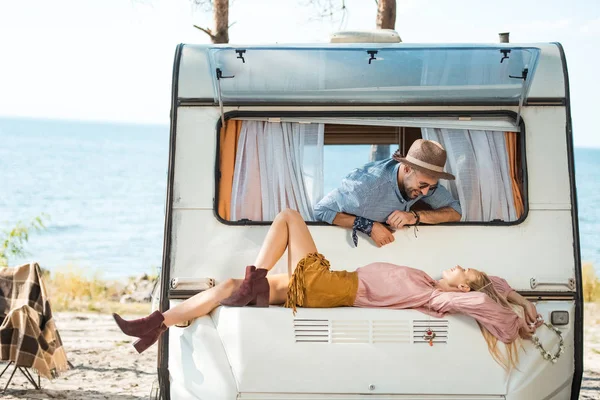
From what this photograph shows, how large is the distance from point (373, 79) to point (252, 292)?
1.43 m

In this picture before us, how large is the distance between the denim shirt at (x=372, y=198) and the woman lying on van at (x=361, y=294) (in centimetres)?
36

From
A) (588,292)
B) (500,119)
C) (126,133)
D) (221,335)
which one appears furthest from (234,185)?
(126,133)

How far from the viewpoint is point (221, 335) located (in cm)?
465

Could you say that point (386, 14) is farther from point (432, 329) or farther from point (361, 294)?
point (432, 329)

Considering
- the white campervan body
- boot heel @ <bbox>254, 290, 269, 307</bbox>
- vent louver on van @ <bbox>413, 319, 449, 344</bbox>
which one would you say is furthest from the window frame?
vent louver on van @ <bbox>413, 319, 449, 344</bbox>

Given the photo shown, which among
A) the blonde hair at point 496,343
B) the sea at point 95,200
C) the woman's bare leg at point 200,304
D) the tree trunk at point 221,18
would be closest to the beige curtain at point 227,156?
the woman's bare leg at point 200,304

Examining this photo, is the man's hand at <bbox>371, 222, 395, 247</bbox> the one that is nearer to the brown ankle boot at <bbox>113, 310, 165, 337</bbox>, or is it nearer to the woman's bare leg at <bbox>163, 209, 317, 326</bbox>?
the woman's bare leg at <bbox>163, 209, 317, 326</bbox>

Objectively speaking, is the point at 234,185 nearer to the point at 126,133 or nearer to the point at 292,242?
the point at 292,242

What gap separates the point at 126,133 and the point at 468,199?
230 feet

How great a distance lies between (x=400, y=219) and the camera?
203 inches

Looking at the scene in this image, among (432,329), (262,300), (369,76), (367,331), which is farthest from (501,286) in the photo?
(369,76)

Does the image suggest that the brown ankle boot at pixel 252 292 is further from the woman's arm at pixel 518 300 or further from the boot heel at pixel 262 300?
the woman's arm at pixel 518 300

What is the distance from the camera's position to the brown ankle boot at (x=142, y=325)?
4.76m

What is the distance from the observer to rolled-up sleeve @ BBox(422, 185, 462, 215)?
5293mm
